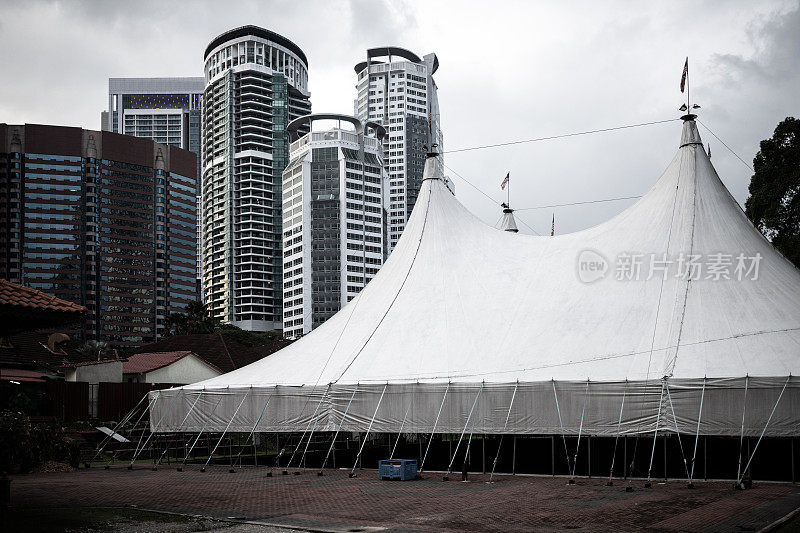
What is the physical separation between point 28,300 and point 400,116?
142 metres

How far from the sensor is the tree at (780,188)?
2742cm

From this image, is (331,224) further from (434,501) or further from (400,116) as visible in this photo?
(434,501)

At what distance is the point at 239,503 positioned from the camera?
12547mm

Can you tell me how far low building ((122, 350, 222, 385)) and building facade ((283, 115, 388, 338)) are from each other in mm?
61971

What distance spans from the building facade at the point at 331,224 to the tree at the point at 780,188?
255 feet

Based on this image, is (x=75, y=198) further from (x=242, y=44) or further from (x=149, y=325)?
(x=242, y=44)

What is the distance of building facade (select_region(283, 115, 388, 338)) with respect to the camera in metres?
104

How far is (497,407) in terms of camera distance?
16438 millimetres

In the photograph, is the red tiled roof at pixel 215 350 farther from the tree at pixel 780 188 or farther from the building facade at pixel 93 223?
the building facade at pixel 93 223

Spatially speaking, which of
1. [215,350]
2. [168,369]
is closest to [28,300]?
[168,369]

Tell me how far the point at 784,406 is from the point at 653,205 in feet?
21.5

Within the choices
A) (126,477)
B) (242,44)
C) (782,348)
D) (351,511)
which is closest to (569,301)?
(782,348)

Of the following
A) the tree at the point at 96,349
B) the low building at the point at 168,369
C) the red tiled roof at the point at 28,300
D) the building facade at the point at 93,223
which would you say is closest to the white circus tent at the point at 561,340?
the red tiled roof at the point at 28,300

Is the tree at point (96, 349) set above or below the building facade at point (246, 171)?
below
